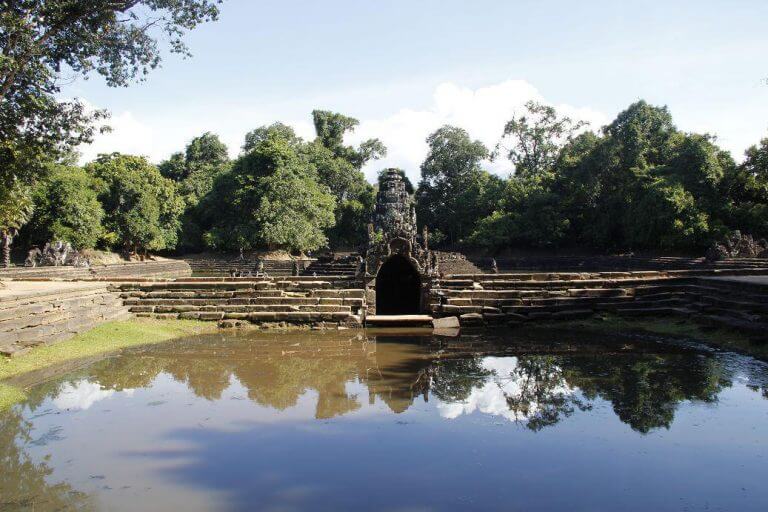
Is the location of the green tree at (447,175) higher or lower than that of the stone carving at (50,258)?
higher

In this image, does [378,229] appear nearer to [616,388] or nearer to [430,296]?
[430,296]

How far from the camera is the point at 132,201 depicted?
42656 millimetres

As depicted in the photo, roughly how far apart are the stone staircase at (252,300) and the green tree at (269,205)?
26.3 m

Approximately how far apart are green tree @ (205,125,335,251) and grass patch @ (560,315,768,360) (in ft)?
102

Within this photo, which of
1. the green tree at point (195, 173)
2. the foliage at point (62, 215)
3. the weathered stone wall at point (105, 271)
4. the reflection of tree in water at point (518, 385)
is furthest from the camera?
the green tree at point (195, 173)

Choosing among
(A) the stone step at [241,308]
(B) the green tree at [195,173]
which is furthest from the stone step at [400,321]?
(B) the green tree at [195,173]

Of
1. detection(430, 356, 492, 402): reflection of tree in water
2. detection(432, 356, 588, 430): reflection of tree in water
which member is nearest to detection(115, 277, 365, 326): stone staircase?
detection(430, 356, 492, 402): reflection of tree in water

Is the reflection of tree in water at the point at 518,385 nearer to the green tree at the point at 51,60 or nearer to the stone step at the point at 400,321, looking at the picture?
the stone step at the point at 400,321

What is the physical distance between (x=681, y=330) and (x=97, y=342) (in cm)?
1384

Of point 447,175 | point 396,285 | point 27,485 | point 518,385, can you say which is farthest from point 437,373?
point 447,175

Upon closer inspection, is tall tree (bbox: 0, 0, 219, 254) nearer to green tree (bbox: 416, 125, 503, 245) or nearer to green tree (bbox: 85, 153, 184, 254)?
green tree (bbox: 85, 153, 184, 254)

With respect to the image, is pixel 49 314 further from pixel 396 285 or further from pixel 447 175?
pixel 447 175

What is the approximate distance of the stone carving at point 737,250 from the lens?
93.0ft

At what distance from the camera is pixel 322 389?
913 cm
